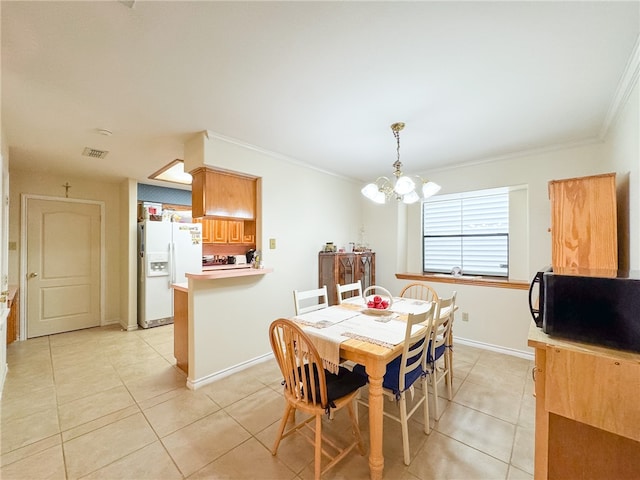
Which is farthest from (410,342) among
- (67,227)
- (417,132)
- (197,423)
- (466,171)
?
(67,227)

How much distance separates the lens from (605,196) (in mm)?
2117

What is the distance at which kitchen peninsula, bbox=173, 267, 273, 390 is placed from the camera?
2.62m

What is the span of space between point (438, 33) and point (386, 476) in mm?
2442

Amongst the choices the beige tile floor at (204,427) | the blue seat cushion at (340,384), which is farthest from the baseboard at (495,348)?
the blue seat cushion at (340,384)

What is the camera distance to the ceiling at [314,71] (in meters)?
1.29

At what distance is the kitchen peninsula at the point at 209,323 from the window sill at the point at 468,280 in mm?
2193

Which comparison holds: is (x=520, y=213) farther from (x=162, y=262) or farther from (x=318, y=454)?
(x=162, y=262)

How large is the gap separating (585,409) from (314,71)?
2.12 meters

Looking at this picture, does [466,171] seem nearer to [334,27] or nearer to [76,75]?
[334,27]

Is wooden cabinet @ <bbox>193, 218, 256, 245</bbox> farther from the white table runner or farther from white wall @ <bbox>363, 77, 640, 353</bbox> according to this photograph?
the white table runner

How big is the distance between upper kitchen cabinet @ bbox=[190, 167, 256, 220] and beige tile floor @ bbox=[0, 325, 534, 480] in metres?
1.71

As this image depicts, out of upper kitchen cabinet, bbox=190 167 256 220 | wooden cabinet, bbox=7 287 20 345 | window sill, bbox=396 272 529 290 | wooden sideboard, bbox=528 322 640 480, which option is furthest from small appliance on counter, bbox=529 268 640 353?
wooden cabinet, bbox=7 287 20 345

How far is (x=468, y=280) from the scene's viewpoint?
359 centimetres

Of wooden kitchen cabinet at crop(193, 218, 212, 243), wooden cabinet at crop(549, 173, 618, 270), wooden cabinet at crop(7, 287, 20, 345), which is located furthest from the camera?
wooden kitchen cabinet at crop(193, 218, 212, 243)
